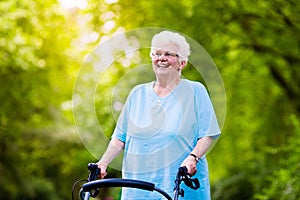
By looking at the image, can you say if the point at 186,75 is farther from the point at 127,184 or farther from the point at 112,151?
the point at 127,184

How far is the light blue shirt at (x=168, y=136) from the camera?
18.0 feet

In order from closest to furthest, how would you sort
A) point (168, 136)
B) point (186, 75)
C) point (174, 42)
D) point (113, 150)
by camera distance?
1. point (168, 136)
2. point (174, 42)
3. point (113, 150)
4. point (186, 75)

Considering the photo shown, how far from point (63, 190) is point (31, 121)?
13.8 ft

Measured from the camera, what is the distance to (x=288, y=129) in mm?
14727

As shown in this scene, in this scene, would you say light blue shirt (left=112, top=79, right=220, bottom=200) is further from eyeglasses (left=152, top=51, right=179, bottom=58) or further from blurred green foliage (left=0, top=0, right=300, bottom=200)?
blurred green foliage (left=0, top=0, right=300, bottom=200)

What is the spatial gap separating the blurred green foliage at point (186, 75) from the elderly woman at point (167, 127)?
58.5 inches

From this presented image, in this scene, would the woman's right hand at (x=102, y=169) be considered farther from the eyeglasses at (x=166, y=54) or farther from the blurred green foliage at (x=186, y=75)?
the blurred green foliage at (x=186, y=75)

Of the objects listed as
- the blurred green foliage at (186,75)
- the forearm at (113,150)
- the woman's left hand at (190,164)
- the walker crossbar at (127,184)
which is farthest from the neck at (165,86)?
the blurred green foliage at (186,75)

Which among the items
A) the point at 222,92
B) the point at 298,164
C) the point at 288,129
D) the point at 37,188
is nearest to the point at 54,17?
the point at 37,188

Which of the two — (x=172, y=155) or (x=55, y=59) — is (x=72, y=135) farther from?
(x=172, y=155)

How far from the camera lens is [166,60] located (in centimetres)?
557

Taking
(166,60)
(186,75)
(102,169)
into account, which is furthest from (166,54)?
(186,75)

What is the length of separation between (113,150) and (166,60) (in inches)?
26.9

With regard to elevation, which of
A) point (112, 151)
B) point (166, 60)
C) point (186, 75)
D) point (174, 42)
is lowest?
point (112, 151)
